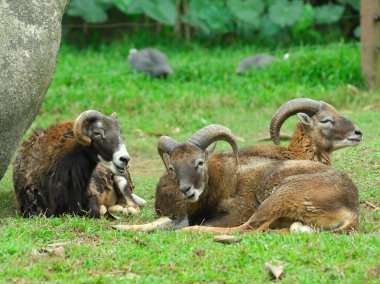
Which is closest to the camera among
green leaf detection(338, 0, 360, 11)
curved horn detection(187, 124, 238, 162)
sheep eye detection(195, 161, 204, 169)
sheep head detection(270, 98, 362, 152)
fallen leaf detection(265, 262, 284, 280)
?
fallen leaf detection(265, 262, 284, 280)

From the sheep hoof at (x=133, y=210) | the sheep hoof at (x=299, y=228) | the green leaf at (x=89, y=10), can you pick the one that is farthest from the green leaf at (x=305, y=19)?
the sheep hoof at (x=299, y=228)

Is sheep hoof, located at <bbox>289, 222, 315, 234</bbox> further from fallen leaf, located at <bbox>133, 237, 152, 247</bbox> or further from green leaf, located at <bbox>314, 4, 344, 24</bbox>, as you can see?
green leaf, located at <bbox>314, 4, 344, 24</bbox>

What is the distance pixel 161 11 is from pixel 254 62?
3.22 meters

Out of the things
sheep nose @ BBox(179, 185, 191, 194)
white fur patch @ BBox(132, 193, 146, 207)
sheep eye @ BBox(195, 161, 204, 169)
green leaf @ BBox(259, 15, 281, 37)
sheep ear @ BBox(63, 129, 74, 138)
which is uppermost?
green leaf @ BBox(259, 15, 281, 37)

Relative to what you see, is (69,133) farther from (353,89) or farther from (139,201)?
(353,89)

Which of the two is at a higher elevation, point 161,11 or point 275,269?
point 161,11

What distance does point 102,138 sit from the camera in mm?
9219

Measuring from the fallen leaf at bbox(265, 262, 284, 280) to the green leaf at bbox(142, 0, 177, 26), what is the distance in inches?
557

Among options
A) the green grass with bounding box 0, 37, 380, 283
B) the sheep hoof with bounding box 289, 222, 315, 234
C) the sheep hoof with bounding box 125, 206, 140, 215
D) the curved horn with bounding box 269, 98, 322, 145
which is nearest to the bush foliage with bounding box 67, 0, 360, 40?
the green grass with bounding box 0, 37, 380, 283

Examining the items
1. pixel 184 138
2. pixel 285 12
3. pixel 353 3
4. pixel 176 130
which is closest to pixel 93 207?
pixel 184 138

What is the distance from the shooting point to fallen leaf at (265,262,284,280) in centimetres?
639

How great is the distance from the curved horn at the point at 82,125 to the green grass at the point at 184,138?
97 centimetres

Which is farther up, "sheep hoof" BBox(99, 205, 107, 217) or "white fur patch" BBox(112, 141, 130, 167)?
"white fur patch" BBox(112, 141, 130, 167)

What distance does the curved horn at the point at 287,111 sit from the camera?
995 centimetres
